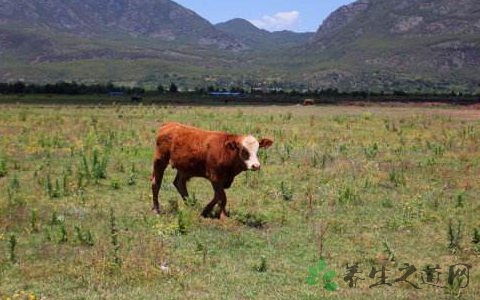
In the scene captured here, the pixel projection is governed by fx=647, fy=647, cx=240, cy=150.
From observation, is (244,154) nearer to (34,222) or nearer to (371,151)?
(34,222)

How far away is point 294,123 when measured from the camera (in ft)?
145

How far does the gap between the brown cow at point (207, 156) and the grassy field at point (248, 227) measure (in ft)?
2.37

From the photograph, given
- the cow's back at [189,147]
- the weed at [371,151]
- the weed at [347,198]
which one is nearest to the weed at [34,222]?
the cow's back at [189,147]

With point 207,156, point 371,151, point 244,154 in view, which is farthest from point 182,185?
point 371,151

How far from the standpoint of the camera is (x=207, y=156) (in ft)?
53.3

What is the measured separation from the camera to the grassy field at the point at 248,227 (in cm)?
1097

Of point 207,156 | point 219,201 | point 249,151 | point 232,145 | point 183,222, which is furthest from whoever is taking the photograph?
point 207,156

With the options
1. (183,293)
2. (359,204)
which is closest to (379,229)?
(359,204)

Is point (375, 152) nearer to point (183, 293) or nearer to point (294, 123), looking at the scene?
point (294, 123)

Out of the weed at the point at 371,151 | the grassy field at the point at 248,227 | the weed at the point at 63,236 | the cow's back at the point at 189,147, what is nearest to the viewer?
the grassy field at the point at 248,227

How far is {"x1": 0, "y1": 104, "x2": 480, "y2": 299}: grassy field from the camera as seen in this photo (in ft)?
36.0

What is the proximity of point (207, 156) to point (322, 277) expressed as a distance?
230 inches

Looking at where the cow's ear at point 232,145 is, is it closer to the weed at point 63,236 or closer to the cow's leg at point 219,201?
the cow's leg at point 219,201

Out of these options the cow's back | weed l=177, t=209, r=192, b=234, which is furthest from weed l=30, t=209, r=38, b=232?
the cow's back
